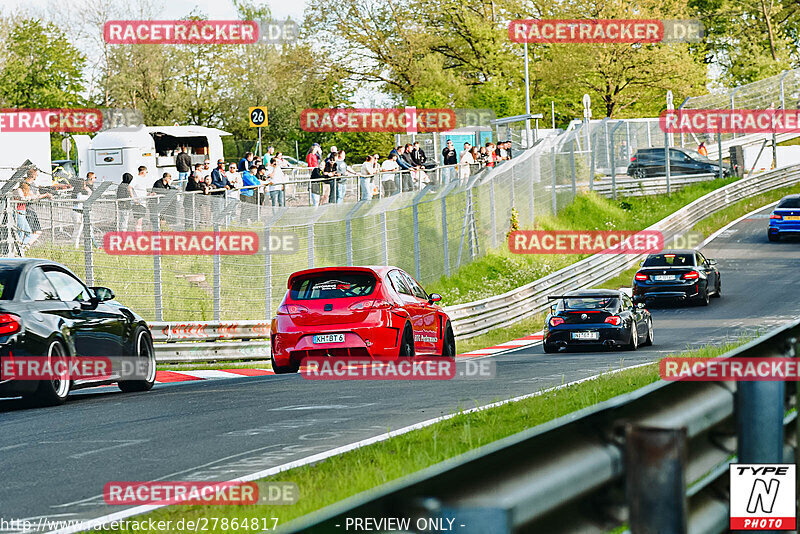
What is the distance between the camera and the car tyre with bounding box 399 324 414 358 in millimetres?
16266

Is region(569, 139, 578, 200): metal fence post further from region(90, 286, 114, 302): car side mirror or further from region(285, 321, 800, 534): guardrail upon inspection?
region(285, 321, 800, 534): guardrail

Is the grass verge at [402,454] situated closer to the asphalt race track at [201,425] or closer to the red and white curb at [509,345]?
the asphalt race track at [201,425]

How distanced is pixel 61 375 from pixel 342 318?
449 cm

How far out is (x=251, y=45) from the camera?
8150 cm

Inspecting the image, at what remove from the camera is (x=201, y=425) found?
1034cm

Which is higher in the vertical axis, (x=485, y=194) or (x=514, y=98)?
(x=514, y=98)


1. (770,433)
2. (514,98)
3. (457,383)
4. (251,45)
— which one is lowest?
(457,383)

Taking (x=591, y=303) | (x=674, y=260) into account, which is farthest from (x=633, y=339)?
(x=674, y=260)

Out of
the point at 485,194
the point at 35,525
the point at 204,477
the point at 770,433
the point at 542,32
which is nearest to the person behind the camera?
the point at 770,433

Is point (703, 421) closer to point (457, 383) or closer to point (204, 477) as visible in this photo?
point (204, 477)

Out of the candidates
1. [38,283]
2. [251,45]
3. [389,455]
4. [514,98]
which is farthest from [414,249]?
[251,45]

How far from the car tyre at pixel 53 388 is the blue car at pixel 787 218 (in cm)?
3197

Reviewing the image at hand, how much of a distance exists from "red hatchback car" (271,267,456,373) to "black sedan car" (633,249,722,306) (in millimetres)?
15059

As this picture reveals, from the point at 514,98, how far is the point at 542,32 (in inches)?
146
